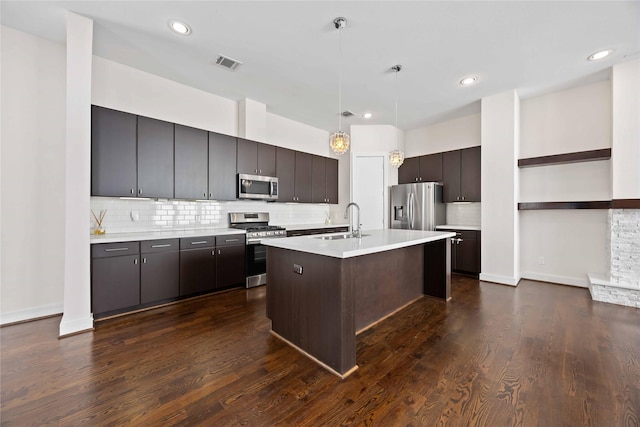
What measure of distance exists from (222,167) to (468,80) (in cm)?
386

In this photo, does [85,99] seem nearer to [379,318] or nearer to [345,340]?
[345,340]

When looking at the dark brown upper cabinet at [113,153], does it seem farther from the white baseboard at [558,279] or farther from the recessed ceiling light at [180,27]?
the white baseboard at [558,279]

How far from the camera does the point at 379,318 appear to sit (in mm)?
2703

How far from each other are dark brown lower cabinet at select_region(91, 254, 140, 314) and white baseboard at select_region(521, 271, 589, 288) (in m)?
5.81

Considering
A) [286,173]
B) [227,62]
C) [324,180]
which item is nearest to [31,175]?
[227,62]

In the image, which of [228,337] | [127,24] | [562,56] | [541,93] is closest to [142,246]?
[228,337]

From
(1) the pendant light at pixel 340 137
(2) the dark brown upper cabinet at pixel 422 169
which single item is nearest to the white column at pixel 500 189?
(2) the dark brown upper cabinet at pixel 422 169

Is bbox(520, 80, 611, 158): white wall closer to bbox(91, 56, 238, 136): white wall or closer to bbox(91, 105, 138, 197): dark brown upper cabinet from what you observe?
bbox(91, 56, 238, 136): white wall

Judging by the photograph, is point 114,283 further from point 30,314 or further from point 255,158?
point 255,158

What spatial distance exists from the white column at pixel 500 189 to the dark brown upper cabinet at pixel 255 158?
3.68 meters

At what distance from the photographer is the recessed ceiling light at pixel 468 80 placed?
3605mm

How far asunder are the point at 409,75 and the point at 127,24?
3.31m

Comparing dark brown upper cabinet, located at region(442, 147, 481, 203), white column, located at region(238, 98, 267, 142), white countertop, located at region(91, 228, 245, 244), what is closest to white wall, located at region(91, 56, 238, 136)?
white column, located at region(238, 98, 267, 142)

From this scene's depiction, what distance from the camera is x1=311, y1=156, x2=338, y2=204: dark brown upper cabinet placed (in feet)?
17.7
